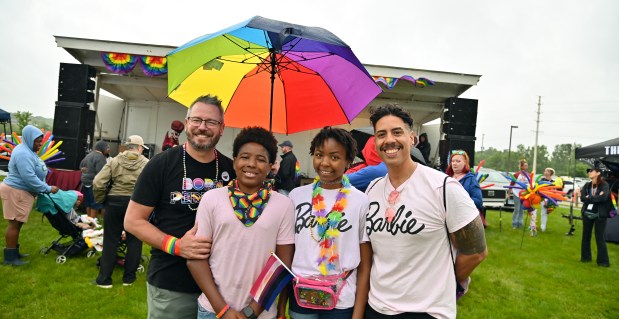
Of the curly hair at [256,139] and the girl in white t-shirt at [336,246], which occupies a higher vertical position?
the curly hair at [256,139]

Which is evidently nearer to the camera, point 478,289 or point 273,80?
point 273,80

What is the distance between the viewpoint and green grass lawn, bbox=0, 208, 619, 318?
3668 millimetres

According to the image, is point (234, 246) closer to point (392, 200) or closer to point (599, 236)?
point (392, 200)

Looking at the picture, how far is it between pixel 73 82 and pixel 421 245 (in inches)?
376

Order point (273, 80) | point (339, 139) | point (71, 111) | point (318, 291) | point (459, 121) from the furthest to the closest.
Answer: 1. point (459, 121)
2. point (71, 111)
3. point (273, 80)
4. point (339, 139)
5. point (318, 291)

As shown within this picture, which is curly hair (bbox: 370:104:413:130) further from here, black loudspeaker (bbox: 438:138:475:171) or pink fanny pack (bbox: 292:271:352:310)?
black loudspeaker (bbox: 438:138:475:171)

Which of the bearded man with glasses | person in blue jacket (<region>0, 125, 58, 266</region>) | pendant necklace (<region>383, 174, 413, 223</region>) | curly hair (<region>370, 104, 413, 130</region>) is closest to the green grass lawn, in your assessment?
person in blue jacket (<region>0, 125, 58, 266</region>)

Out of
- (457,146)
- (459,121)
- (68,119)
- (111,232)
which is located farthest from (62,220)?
(459,121)

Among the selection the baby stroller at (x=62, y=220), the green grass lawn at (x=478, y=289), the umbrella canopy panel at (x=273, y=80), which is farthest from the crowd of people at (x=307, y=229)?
the baby stroller at (x=62, y=220)

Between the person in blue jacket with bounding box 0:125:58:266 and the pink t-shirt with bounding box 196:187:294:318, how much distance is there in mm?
4270

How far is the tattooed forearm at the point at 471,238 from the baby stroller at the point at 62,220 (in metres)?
5.33

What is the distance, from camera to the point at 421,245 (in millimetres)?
1537

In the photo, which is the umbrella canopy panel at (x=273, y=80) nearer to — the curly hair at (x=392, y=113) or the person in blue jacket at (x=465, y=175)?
the curly hair at (x=392, y=113)

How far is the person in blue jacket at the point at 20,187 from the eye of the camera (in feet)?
14.9
